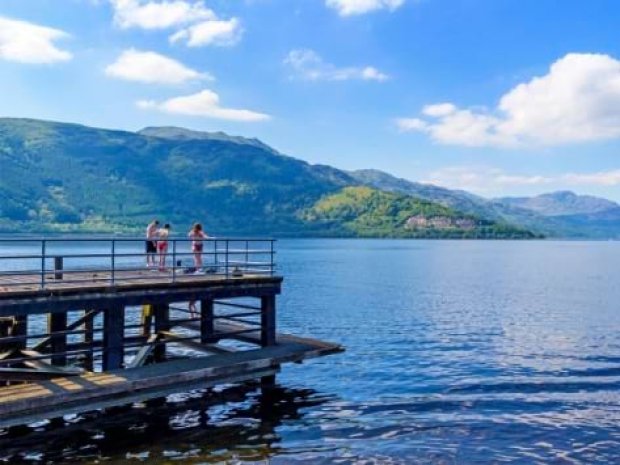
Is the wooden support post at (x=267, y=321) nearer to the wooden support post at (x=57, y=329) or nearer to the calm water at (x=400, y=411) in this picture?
the calm water at (x=400, y=411)

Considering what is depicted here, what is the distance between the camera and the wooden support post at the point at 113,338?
20.4 m

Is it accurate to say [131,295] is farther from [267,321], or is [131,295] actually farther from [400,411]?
[400,411]

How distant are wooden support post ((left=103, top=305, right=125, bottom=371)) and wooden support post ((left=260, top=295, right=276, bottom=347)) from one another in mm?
6446

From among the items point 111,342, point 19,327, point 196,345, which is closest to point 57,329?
point 19,327

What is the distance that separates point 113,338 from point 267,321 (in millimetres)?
6891

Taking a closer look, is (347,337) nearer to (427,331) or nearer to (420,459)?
(427,331)

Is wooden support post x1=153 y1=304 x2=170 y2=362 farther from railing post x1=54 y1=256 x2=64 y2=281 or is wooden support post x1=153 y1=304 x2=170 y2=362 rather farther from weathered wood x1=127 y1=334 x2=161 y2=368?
railing post x1=54 y1=256 x2=64 y2=281

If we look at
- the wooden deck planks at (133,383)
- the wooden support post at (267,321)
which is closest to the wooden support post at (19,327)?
the wooden deck planks at (133,383)

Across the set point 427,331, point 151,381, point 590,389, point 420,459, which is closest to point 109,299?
point 151,381

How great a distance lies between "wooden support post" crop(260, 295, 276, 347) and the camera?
995 inches

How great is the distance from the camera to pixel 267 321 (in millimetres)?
25359

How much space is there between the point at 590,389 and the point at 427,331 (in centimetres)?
1827

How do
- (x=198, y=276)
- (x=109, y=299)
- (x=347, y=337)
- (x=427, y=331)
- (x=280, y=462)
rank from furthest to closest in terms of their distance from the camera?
1. (x=427, y=331)
2. (x=347, y=337)
3. (x=198, y=276)
4. (x=109, y=299)
5. (x=280, y=462)

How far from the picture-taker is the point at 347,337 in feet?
139
